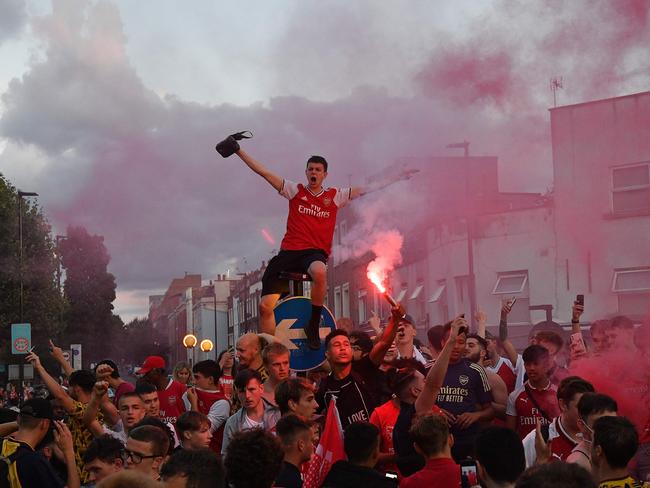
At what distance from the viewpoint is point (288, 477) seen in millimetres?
5719

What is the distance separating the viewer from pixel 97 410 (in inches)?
321

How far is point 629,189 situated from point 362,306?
73.7 feet

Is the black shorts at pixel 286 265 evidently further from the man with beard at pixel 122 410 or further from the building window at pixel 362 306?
the building window at pixel 362 306

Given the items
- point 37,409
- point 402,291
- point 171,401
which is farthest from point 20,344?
point 37,409

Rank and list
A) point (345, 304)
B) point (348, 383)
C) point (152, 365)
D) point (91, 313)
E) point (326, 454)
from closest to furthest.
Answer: point (326, 454) → point (348, 383) → point (152, 365) → point (345, 304) → point (91, 313)

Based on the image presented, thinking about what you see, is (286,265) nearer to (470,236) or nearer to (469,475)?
(469,475)

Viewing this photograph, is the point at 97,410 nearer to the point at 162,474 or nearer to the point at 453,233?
the point at 162,474

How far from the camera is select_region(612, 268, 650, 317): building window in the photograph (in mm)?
Result: 12156

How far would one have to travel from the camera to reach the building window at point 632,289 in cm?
1216

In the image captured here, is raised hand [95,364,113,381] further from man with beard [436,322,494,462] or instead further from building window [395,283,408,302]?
building window [395,283,408,302]

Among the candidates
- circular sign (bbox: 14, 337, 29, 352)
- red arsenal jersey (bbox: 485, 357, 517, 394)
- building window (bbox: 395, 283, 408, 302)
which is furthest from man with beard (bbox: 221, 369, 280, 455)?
building window (bbox: 395, 283, 408, 302)

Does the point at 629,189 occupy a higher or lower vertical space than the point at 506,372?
higher

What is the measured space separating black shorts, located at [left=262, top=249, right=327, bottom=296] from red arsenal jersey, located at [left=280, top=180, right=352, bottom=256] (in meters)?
0.07

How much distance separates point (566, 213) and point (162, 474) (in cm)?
978
